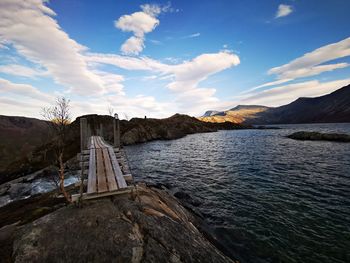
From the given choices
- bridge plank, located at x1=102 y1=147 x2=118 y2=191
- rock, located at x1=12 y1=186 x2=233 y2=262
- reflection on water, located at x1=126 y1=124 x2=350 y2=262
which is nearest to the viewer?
rock, located at x1=12 y1=186 x2=233 y2=262

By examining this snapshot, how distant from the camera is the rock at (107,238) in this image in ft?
17.3

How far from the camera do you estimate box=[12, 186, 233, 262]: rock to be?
5258 mm

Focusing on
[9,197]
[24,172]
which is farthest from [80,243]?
[24,172]

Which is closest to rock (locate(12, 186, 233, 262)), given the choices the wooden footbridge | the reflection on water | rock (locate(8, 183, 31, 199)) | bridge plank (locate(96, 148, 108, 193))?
the wooden footbridge

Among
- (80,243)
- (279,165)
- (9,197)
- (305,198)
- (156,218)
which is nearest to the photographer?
(80,243)

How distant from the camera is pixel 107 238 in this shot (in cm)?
571

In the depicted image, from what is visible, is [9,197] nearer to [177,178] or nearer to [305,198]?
[177,178]

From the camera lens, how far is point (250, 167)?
91.6ft

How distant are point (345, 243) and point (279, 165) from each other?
1954cm

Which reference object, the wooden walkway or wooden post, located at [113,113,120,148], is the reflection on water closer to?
the wooden walkway

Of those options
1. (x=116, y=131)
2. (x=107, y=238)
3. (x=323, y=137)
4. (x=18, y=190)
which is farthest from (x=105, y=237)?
(x=323, y=137)

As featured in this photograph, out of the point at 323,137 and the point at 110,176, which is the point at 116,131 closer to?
the point at 110,176

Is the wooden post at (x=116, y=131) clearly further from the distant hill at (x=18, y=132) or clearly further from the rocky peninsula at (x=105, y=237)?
the distant hill at (x=18, y=132)

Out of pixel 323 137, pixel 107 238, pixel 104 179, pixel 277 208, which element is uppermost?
pixel 104 179
